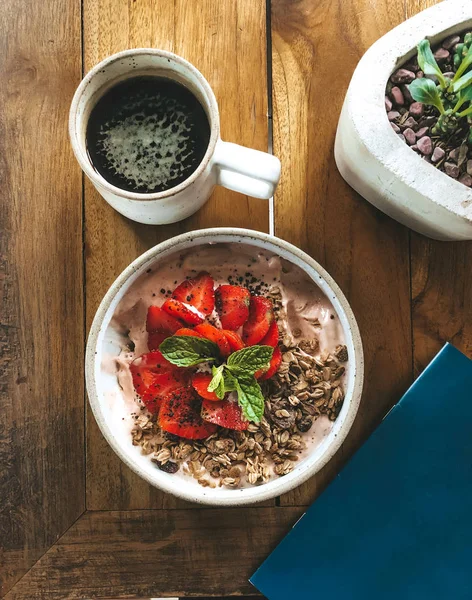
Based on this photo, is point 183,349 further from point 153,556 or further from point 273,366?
point 153,556

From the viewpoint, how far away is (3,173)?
99cm

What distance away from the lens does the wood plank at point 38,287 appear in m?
0.98

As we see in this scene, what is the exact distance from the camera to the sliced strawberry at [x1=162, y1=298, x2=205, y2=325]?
2.89 ft

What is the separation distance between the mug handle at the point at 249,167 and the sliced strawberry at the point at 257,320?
161 mm

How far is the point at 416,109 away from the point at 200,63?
0.36 m

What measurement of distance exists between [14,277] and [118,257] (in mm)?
171

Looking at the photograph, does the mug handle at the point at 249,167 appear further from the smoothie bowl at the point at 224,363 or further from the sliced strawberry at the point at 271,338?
the sliced strawberry at the point at 271,338

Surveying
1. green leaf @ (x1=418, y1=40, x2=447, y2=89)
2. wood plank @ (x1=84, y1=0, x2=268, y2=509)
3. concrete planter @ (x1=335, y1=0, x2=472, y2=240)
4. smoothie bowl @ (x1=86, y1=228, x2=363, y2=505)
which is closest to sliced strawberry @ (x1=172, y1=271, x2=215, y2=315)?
smoothie bowl @ (x1=86, y1=228, x2=363, y2=505)

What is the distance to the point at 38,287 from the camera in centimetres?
99

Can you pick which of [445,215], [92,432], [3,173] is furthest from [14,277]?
[445,215]

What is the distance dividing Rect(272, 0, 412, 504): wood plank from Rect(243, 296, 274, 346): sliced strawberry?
0.44 ft

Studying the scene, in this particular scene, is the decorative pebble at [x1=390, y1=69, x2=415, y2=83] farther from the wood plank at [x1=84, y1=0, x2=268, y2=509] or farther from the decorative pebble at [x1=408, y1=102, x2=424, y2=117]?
the wood plank at [x1=84, y1=0, x2=268, y2=509]

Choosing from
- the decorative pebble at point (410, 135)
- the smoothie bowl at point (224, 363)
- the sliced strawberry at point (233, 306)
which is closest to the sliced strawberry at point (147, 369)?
the smoothie bowl at point (224, 363)

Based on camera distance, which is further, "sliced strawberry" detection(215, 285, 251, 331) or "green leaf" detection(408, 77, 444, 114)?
"sliced strawberry" detection(215, 285, 251, 331)
